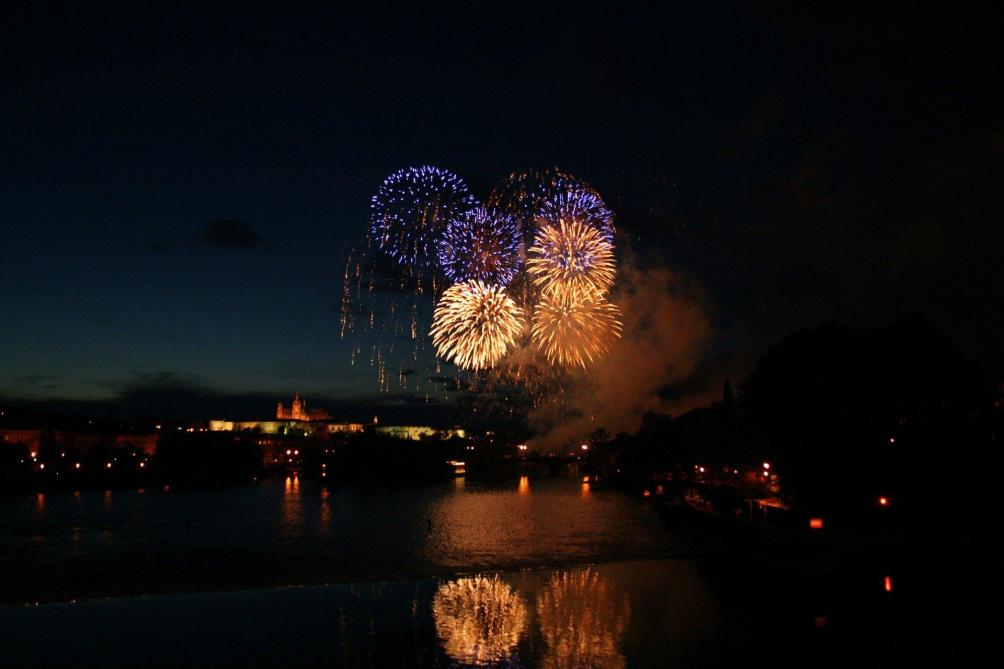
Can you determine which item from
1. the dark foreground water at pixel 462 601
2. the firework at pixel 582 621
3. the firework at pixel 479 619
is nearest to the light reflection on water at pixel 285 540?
the dark foreground water at pixel 462 601

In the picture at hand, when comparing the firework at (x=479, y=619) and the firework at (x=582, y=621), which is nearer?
the firework at (x=582, y=621)

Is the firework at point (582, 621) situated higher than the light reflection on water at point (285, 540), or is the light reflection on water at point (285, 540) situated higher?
the firework at point (582, 621)

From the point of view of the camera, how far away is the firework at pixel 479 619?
14172 mm

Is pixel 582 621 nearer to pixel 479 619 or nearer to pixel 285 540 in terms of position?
pixel 479 619

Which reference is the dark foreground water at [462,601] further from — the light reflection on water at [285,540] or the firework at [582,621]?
the light reflection on water at [285,540]

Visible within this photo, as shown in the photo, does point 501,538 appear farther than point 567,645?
Yes

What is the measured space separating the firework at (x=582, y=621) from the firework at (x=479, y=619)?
66 cm

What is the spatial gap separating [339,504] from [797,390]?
115ft

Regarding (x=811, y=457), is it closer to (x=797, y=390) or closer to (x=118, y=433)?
(x=797, y=390)

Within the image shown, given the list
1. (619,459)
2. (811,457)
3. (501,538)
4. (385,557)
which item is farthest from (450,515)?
(619,459)

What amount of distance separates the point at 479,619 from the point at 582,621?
218 centimetres

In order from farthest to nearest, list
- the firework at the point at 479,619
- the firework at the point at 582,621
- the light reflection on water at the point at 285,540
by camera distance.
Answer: the light reflection on water at the point at 285,540, the firework at the point at 479,619, the firework at the point at 582,621

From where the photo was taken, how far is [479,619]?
16641 mm

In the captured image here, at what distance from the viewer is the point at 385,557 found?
28.1 meters
